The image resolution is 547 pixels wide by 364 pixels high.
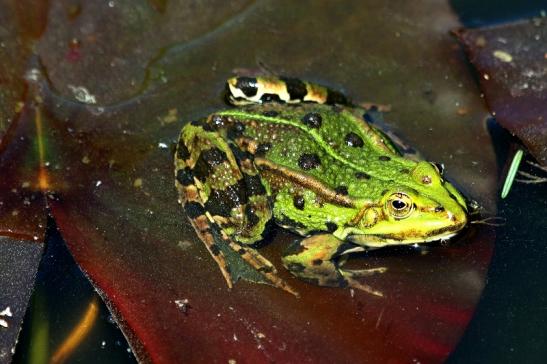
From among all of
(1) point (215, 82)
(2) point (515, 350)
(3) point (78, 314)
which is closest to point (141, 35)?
(1) point (215, 82)

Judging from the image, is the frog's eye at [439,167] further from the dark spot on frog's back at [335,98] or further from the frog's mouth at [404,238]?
the dark spot on frog's back at [335,98]

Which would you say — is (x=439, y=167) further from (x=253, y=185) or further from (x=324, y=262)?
(x=253, y=185)

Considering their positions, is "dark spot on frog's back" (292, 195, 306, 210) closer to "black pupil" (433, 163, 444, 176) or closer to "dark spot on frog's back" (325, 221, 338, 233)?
"dark spot on frog's back" (325, 221, 338, 233)

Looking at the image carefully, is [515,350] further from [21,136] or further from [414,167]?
[21,136]

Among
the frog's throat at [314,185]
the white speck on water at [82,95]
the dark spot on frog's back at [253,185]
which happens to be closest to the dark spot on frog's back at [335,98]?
the frog's throat at [314,185]

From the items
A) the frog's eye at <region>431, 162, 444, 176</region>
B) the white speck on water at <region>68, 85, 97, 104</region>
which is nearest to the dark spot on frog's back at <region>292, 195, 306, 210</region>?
the frog's eye at <region>431, 162, 444, 176</region>
